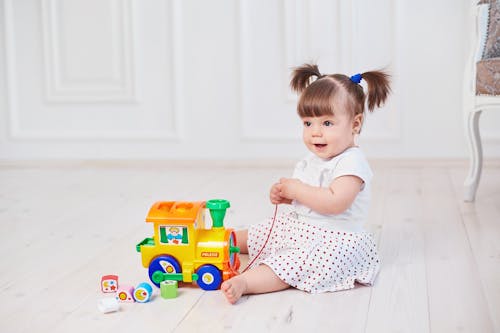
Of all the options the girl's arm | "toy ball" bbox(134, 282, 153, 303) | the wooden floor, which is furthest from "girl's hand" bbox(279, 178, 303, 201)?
"toy ball" bbox(134, 282, 153, 303)

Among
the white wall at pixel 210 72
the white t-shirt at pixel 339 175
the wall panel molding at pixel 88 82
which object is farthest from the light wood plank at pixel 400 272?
the wall panel molding at pixel 88 82

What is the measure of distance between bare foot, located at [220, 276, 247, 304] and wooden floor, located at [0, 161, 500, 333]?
18 mm

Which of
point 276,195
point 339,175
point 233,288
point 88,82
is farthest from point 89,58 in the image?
point 233,288

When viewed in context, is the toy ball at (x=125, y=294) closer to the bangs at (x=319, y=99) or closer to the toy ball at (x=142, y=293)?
the toy ball at (x=142, y=293)

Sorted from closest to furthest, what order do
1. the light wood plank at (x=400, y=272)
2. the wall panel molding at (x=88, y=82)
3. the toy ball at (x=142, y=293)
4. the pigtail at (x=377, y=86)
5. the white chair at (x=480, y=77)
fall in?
1. the light wood plank at (x=400, y=272)
2. the toy ball at (x=142, y=293)
3. the pigtail at (x=377, y=86)
4. the white chair at (x=480, y=77)
5. the wall panel molding at (x=88, y=82)

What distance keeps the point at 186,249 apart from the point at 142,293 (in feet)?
0.39

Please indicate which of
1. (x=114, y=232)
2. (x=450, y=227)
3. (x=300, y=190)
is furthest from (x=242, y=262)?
(x=450, y=227)

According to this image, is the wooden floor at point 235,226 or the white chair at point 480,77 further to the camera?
the white chair at point 480,77

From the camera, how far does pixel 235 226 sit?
6.56 ft

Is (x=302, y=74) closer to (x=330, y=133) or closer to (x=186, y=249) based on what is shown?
(x=330, y=133)

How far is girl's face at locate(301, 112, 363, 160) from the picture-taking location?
1.51m

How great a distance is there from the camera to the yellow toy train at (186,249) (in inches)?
55.4

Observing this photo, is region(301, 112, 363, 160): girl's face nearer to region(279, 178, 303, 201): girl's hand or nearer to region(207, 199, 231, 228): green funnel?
region(279, 178, 303, 201): girl's hand

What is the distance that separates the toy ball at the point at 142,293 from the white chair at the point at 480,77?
1.22 metres
